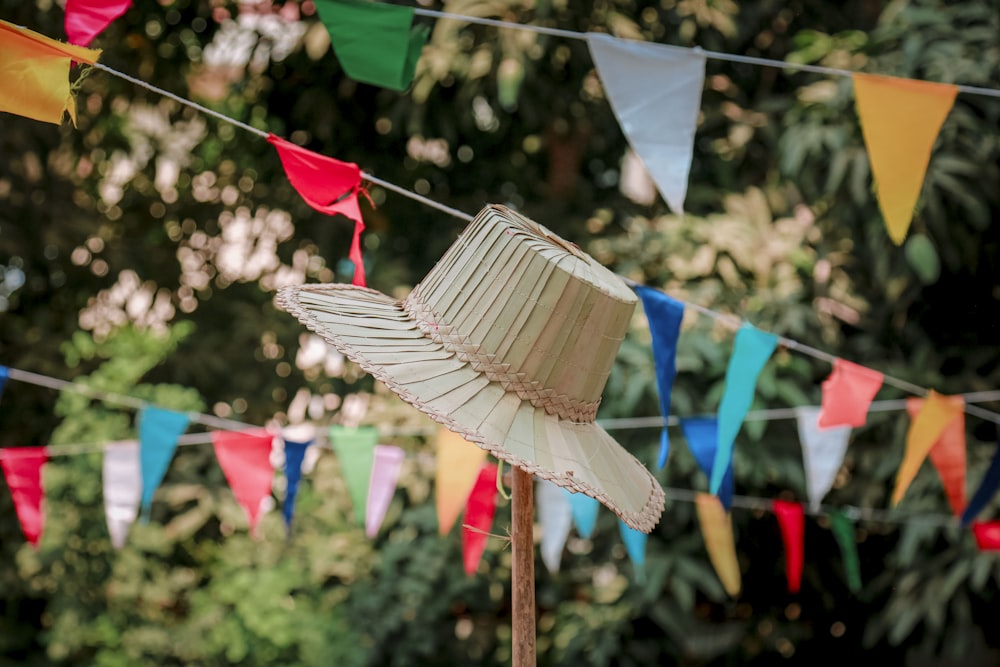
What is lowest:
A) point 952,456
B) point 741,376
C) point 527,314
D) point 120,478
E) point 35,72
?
point 120,478

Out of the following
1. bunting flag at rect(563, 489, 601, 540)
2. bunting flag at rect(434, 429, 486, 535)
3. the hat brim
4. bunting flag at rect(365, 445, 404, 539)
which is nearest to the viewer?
the hat brim

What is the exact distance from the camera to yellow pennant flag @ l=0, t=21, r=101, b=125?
5.58ft

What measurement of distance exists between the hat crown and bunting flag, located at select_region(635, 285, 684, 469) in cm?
85

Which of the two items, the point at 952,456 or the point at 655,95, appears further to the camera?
the point at 952,456

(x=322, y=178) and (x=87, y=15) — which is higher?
(x=87, y=15)

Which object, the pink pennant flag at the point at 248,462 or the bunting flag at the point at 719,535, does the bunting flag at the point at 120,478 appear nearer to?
the pink pennant flag at the point at 248,462

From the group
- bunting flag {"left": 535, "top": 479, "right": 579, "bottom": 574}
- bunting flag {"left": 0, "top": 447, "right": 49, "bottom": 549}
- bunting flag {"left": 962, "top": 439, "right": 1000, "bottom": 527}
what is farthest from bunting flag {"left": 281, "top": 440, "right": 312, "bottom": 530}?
bunting flag {"left": 962, "top": 439, "right": 1000, "bottom": 527}

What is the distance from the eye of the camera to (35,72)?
1.72 metres

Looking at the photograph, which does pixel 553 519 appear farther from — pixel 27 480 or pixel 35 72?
pixel 35 72

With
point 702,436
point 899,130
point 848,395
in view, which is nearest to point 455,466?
point 702,436

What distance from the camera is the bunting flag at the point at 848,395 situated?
9.25 feet

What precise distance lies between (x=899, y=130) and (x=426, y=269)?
3.04m

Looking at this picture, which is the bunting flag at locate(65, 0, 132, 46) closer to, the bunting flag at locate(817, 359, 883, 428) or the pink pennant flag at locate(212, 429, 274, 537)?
the pink pennant flag at locate(212, 429, 274, 537)

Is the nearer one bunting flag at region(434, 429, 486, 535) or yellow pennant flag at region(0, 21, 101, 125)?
yellow pennant flag at region(0, 21, 101, 125)
